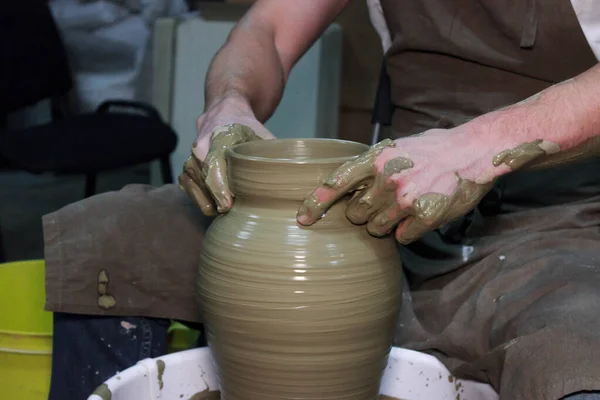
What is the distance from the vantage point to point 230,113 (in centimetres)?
119

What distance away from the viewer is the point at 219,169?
98 centimetres

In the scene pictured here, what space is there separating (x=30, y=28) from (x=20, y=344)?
1.89m

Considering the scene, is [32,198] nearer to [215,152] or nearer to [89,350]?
[89,350]

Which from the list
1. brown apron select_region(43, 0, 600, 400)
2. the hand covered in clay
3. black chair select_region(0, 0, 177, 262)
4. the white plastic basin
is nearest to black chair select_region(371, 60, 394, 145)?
brown apron select_region(43, 0, 600, 400)

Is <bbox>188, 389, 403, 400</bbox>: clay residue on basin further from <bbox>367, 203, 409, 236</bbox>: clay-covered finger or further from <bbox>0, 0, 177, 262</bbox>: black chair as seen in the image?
<bbox>0, 0, 177, 262</bbox>: black chair

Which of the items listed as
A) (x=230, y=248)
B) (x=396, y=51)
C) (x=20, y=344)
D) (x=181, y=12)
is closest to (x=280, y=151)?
(x=230, y=248)

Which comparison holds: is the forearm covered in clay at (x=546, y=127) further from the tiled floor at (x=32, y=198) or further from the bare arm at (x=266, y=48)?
the tiled floor at (x=32, y=198)

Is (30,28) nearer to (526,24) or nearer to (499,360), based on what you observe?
(526,24)

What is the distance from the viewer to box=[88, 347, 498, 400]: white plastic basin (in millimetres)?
1102

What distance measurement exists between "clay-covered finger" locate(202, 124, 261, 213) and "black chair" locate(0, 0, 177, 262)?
159cm

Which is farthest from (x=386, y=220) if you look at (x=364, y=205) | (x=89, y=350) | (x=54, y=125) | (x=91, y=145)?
(x=54, y=125)

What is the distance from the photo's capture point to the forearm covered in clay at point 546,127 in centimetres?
95

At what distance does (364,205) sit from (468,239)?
1.28ft

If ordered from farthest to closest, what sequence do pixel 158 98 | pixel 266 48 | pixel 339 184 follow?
pixel 158 98 → pixel 266 48 → pixel 339 184
